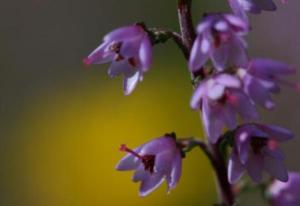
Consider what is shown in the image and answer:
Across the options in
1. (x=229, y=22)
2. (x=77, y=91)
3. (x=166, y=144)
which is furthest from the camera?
(x=77, y=91)

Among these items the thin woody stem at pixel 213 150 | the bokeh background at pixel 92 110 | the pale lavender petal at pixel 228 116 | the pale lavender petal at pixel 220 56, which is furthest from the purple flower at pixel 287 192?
the bokeh background at pixel 92 110

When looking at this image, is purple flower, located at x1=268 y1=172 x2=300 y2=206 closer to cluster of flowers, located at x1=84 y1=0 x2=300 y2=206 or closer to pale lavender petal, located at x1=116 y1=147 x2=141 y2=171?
cluster of flowers, located at x1=84 y1=0 x2=300 y2=206

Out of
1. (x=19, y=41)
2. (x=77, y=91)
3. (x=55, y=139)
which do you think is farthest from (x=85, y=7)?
(x=55, y=139)

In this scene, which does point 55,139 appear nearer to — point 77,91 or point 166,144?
point 77,91

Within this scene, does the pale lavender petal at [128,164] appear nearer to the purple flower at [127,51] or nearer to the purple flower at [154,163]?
the purple flower at [154,163]

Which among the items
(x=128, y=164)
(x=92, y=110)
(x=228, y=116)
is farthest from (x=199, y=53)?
(x=92, y=110)

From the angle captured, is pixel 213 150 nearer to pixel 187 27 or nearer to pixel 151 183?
pixel 151 183

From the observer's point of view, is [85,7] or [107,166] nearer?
[107,166]
